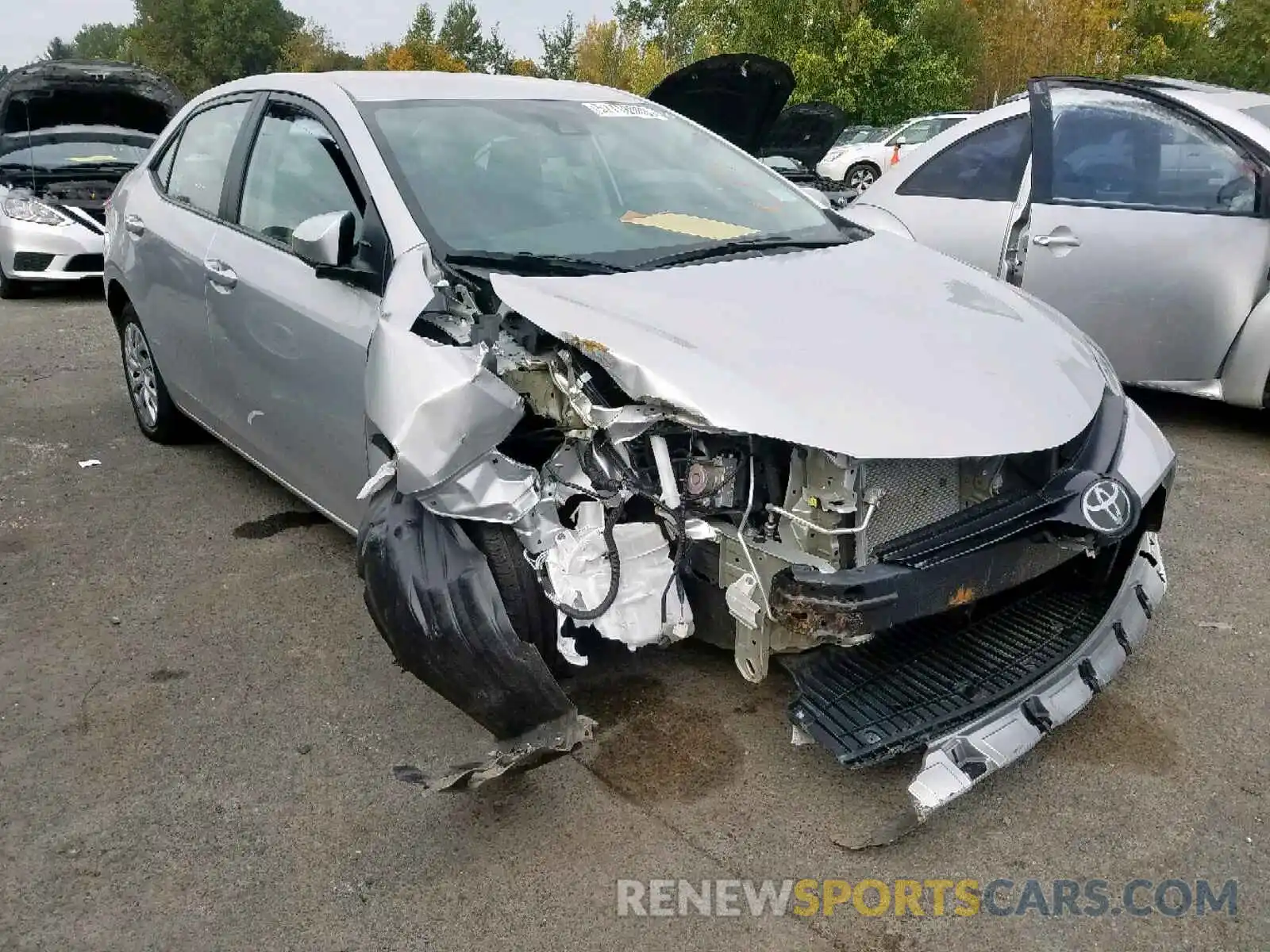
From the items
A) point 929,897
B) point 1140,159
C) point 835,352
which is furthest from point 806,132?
point 929,897

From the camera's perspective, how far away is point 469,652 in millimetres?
2520

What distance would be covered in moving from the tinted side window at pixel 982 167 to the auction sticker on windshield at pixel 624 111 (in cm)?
201

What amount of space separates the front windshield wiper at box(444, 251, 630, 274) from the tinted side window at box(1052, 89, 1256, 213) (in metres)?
2.98

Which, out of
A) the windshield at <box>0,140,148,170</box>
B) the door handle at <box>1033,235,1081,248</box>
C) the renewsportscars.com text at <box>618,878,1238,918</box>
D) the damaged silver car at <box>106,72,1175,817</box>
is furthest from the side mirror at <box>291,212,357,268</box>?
the windshield at <box>0,140,148,170</box>

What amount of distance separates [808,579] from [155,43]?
→ 71.7 m

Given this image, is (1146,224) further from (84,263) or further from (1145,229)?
(84,263)

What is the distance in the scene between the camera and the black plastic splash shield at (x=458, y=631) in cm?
252

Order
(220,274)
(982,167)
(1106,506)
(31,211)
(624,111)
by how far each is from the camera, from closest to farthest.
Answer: (1106,506) → (220,274) → (624,111) → (982,167) → (31,211)

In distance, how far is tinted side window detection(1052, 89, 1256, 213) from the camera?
189 inches

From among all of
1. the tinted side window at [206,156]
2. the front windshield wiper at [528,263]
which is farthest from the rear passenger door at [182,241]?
the front windshield wiper at [528,263]

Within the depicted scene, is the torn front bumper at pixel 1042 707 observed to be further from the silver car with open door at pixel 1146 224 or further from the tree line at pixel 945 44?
the tree line at pixel 945 44

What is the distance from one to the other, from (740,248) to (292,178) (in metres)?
1.59

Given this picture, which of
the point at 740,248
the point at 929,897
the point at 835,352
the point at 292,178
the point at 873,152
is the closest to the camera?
the point at 929,897

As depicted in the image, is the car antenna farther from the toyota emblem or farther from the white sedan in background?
the white sedan in background
